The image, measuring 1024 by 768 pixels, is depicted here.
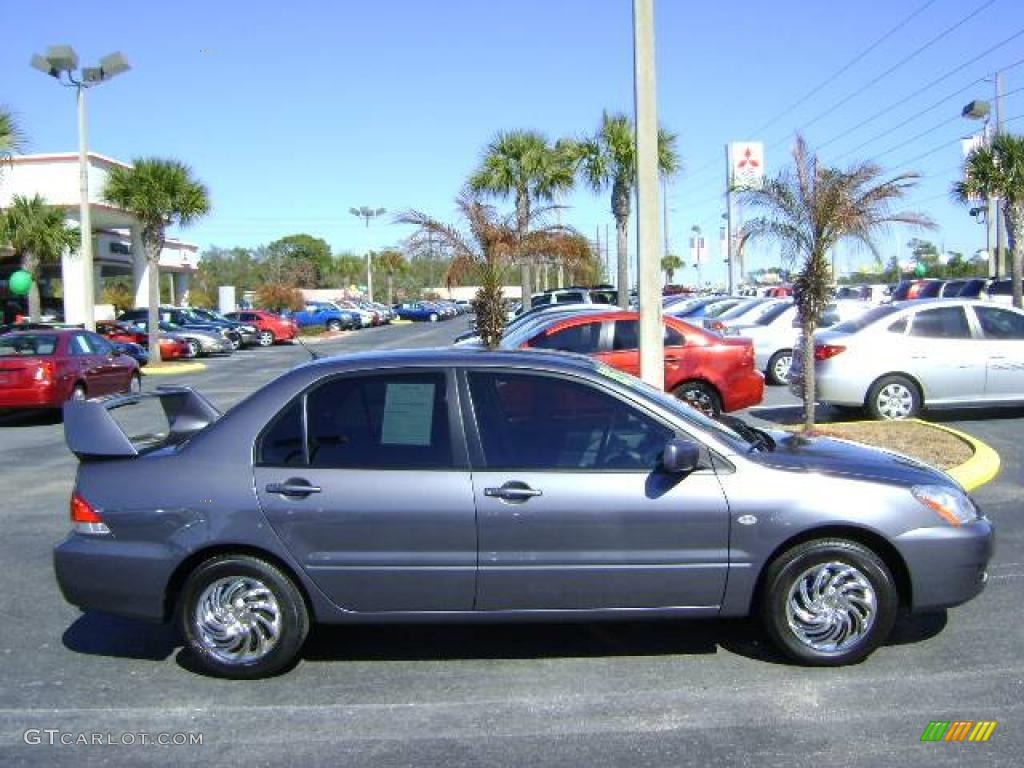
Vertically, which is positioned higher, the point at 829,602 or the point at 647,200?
the point at 647,200

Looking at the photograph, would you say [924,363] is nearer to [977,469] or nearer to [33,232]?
[977,469]

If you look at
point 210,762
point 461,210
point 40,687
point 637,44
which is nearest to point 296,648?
point 210,762

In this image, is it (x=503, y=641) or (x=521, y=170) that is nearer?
(x=503, y=641)

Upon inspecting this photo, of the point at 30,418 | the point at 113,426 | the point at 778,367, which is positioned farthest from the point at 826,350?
the point at 30,418

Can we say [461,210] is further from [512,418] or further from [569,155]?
[512,418]

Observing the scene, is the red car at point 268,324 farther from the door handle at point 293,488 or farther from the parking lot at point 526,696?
the door handle at point 293,488

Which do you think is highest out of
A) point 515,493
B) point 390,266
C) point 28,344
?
point 390,266

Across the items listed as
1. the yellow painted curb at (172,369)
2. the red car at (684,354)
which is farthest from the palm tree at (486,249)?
the yellow painted curb at (172,369)

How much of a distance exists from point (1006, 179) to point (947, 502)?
2200 cm

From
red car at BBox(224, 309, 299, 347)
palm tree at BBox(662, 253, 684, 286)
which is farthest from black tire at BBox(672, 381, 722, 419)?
palm tree at BBox(662, 253, 684, 286)

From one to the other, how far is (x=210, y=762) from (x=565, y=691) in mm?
1619

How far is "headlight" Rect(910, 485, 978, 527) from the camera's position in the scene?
16.8 ft

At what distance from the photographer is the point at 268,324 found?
155 feet

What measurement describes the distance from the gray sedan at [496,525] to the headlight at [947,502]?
1 centimetres
